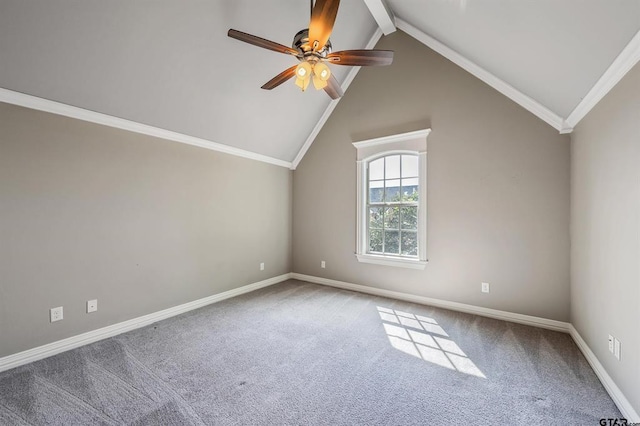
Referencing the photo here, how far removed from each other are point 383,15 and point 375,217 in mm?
2757

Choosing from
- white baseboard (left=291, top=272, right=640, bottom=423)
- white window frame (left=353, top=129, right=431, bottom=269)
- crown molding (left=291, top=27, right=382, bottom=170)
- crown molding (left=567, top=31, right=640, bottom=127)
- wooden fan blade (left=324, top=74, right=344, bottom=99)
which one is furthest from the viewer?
crown molding (left=291, top=27, right=382, bottom=170)

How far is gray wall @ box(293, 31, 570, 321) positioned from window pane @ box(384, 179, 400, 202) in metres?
0.49

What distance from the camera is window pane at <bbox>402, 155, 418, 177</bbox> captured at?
12.5ft

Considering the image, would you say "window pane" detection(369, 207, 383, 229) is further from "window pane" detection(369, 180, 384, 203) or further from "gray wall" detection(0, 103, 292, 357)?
"gray wall" detection(0, 103, 292, 357)

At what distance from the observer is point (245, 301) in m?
3.79

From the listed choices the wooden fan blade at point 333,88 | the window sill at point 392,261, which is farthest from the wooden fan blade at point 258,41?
the window sill at point 392,261

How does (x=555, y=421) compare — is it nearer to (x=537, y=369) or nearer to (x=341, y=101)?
(x=537, y=369)

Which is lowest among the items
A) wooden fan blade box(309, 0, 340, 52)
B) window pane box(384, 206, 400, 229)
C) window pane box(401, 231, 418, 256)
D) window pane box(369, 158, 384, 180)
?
window pane box(401, 231, 418, 256)

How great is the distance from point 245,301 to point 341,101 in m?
3.50

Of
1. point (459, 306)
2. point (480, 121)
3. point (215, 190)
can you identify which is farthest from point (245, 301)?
point (480, 121)

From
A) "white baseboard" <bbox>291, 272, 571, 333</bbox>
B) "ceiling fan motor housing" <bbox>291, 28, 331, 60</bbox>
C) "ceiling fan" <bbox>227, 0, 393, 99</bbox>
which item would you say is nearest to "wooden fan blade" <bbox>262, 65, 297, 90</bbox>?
"ceiling fan" <bbox>227, 0, 393, 99</bbox>

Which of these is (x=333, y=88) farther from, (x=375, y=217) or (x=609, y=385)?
(x=609, y=385)

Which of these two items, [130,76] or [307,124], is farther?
[307,124]

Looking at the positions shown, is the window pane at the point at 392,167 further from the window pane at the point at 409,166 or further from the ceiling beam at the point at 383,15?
the ceiling beam at the point at 383,15
